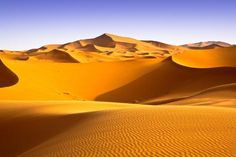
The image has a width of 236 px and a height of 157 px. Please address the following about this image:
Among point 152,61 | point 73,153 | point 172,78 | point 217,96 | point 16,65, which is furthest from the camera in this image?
point 152,61

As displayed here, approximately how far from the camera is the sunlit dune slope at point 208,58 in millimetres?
33281

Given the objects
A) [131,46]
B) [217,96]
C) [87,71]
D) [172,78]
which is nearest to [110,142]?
[217,96]

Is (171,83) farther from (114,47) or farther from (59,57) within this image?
(114,47)

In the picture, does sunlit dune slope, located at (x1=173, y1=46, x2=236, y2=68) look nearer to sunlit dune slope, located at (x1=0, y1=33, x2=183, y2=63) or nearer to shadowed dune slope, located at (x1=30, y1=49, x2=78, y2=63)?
shadowed dune slope, located at (x1=30, y1=49, x2=78, y2=63)

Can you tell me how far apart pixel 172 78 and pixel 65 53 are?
96.4ft

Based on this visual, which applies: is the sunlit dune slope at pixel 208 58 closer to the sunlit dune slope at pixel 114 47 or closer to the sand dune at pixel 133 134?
the sand dune at pixel 133 134

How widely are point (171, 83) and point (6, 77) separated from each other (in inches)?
552

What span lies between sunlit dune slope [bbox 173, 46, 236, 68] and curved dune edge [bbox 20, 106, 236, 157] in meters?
24.1

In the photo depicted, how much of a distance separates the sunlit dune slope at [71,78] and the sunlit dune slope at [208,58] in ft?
11.2

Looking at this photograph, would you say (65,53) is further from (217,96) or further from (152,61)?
(217,96)

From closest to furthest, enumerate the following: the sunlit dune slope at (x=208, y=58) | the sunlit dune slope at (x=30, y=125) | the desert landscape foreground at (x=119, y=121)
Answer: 1. the desert landscape foreground at (x=119, y=121)
2. the sunlit dune slope at (x=30, y=125)
3. the sunlit dune slope at (x=208, y=58)

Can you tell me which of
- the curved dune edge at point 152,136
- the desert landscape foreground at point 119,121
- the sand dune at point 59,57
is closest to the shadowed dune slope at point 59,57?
the sand dune at point 59,57

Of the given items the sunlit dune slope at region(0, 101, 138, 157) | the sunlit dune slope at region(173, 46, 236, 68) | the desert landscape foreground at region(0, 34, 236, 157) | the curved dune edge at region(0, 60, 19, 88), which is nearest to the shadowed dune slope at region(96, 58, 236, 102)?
the desert landscape foreground at region(0, 34, 236, 157)

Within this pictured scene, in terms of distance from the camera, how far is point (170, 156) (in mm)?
5633
